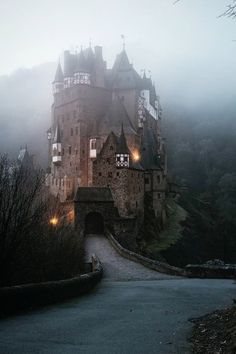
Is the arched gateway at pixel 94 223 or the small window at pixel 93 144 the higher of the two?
the small window at pixel 93 144

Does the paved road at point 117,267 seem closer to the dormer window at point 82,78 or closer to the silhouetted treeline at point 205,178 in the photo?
the silhouetted treeline at point 205,178

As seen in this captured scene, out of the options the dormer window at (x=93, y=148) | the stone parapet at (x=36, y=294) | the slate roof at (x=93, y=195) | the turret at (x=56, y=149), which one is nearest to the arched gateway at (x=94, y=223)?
the slate roof at (x=93, y=195)

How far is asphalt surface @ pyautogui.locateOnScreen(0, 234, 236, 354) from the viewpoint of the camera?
34.9 feet

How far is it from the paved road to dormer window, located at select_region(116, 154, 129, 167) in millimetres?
18705

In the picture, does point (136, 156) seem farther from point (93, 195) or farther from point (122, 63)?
point (122, 63)

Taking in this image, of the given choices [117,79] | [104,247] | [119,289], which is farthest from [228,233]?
[119,289]

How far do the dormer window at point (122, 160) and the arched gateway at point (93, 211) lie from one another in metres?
8.62

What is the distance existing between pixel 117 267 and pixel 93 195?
67.7 feet

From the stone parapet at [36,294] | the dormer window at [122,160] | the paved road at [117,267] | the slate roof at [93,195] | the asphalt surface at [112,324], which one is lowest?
the asphalt surface at [112,324]

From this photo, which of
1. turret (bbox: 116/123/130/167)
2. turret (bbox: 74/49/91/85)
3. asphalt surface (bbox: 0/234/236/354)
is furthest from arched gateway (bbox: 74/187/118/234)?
asphalt surface (bbox: 0/234/236/354)

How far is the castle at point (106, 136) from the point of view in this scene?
208ft

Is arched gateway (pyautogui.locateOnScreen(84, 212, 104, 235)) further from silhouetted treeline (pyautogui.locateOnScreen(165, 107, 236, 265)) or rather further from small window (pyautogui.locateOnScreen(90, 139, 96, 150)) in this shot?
small window (pyautogui.locateOnScreen(90, 139, 96, 150))

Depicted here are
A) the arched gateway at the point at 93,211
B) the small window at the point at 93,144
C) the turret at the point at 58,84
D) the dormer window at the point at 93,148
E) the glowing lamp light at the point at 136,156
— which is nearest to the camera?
the arched gateway at the point at 93,211

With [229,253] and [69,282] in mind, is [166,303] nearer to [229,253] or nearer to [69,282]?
[69,282]
